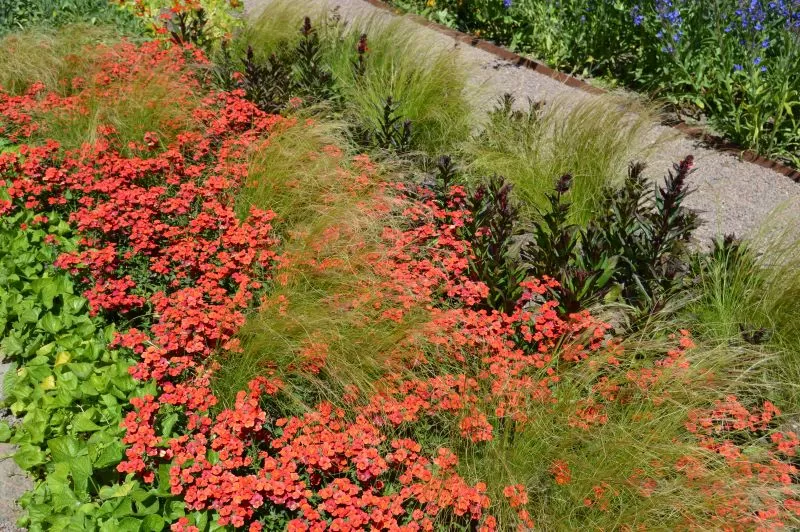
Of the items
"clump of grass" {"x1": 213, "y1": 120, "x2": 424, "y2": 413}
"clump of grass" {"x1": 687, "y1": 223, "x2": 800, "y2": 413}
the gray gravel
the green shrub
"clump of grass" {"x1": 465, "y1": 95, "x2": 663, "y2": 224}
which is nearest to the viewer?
the gray gravel

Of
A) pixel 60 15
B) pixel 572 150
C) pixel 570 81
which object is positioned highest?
pixel 570 81

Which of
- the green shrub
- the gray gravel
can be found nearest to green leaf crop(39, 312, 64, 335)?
the gray gravel

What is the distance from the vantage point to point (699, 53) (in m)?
5.89

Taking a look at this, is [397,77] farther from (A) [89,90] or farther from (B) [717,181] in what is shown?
(B) [717,181]

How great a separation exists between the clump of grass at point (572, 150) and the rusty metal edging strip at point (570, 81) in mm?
921

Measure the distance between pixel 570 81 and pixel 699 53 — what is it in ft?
3.84

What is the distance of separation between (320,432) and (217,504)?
1.60 feet

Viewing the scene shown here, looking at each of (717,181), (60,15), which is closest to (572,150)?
(717,181)

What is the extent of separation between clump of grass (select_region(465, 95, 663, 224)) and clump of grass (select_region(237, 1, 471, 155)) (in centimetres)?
37

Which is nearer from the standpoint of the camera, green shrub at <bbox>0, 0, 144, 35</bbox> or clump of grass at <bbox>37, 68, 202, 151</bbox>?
clump of grass at <bbox>37, 68, 202, 151</bbox>

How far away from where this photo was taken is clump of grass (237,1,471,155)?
519cm

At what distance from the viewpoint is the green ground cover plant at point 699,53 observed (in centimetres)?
538

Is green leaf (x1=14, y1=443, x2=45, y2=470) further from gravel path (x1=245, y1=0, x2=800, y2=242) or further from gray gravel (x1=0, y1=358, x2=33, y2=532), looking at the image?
gravel path (x1=245, y1=0, x2=800, y2=242)

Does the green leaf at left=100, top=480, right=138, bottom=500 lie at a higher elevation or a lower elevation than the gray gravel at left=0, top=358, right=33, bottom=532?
higher
